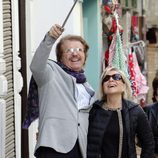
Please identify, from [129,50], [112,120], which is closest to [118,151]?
[112,120]

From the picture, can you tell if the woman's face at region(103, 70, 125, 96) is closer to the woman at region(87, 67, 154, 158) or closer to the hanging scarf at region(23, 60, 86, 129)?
the woman at region(87, 67, 154, 158)

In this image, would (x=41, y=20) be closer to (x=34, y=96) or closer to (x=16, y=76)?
(x=16, y=76)

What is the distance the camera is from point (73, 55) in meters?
4.00

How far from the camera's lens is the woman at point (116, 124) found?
13.1ft

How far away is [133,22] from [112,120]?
8.56 metres

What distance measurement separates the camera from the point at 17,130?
19.5 feet

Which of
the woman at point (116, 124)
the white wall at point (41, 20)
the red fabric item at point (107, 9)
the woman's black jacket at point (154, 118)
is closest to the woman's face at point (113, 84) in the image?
the woman at point (116, 124)

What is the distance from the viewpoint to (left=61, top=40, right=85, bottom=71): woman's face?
157 inches

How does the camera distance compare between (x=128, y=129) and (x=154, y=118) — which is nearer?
(x=128, y=129)

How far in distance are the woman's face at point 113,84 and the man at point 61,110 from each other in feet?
0.77

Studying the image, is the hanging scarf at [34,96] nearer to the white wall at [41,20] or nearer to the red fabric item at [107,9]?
the white wall at [41,20]

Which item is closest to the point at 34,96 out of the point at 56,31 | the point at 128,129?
the point at 56,31

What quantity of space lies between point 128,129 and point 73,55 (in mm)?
641

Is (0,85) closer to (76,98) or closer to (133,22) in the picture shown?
(76,98)
